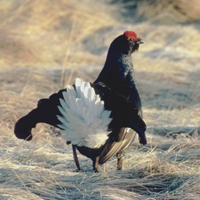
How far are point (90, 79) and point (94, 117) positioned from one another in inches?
169

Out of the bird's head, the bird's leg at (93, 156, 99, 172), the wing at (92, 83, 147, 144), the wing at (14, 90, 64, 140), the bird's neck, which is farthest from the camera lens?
the bird's head

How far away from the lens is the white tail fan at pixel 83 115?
2761mm

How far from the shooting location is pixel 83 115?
279 centimetres

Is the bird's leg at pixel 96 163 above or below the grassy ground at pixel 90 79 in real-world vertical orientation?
above

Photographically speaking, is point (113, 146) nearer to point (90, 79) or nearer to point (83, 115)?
point (83, 115)

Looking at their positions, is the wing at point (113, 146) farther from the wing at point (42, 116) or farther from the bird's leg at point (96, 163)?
the wing at point (42, 116)

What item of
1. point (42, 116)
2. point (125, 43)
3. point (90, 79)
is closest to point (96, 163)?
point (42, 116)

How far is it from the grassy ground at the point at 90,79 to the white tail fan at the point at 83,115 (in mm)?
263

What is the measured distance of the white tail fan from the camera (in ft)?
9.06

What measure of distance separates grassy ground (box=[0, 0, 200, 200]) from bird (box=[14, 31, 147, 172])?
0.20 meters

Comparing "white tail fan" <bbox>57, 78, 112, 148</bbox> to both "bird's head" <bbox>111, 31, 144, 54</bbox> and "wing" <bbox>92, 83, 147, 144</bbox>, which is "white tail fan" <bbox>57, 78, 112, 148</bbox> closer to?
"wing" <bbox>92, 83, 147, 144</bbox>

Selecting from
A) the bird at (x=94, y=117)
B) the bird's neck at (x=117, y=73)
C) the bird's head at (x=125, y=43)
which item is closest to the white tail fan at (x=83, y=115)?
the bird at (x=94, y=117)

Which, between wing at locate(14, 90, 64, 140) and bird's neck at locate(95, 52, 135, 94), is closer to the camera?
wing at locate(14, 90, 64, 140)

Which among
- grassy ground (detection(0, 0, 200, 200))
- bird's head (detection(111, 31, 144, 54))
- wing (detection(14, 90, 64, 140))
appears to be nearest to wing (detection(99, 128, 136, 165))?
grassy ground (detection(0, 0, 200, 200))
